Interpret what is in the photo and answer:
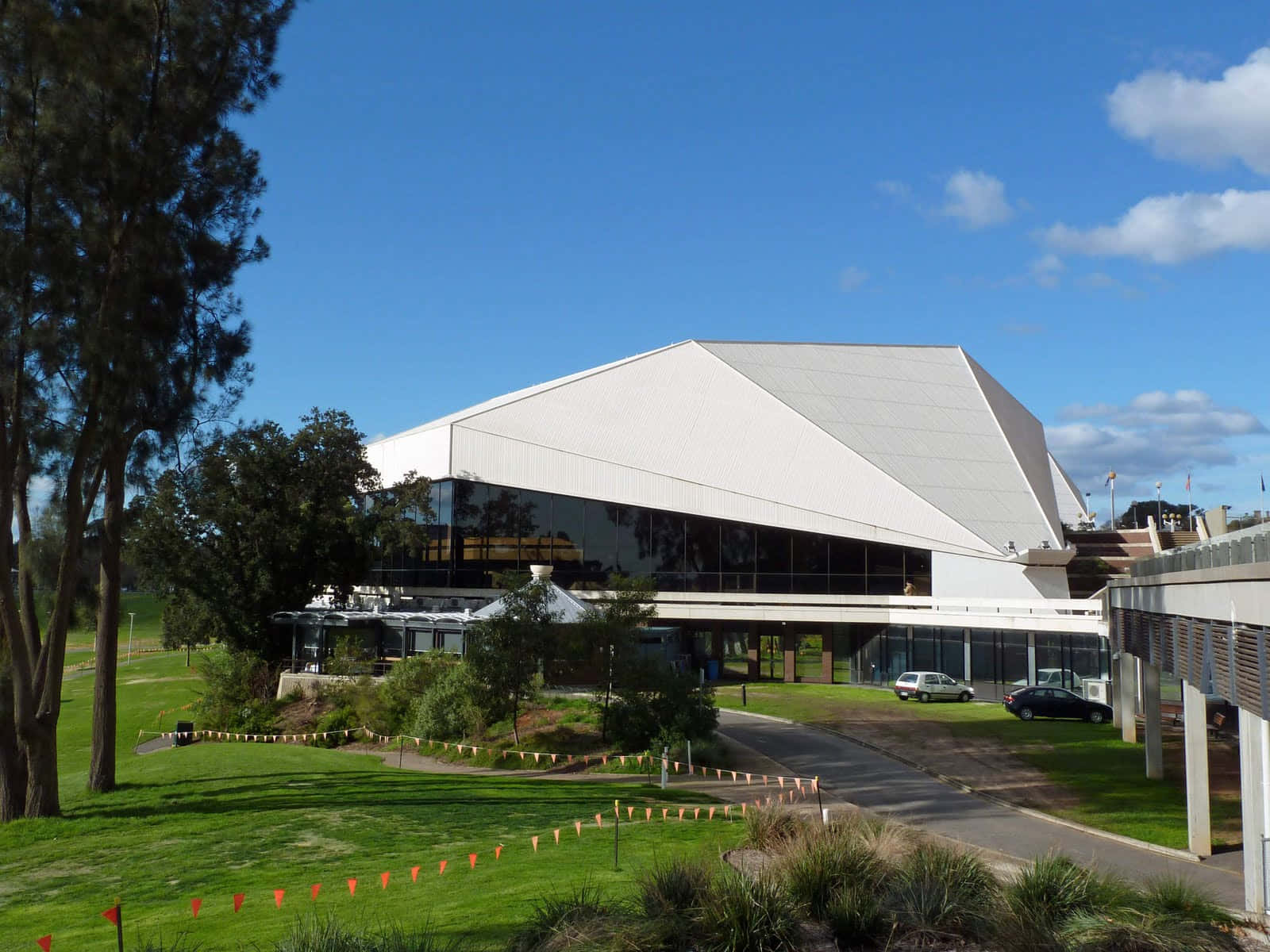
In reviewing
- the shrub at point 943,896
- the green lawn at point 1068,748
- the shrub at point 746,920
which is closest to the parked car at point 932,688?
the green lawn at point 1068,748

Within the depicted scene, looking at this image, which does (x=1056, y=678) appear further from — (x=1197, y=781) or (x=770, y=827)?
(x=770, y=827)

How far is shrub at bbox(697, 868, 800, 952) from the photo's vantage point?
9.48 meters

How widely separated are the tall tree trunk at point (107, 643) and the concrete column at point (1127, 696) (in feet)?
86.1

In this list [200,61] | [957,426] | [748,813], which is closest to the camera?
[748,813]

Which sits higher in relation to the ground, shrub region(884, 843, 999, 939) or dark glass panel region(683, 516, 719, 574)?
dark glass panel region(683, 516, 719, 574)

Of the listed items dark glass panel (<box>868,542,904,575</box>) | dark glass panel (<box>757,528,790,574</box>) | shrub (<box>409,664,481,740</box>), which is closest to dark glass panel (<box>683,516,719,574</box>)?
dark glass panel (<box>757,528,790,574</box>)

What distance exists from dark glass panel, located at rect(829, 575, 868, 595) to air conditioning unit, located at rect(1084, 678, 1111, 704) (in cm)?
1026

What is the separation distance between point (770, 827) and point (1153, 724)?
13.6 meters

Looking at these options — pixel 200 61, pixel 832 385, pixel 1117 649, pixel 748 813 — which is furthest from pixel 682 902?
pixel 832 385

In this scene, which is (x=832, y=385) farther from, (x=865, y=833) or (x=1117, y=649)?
(x=865, y=833)

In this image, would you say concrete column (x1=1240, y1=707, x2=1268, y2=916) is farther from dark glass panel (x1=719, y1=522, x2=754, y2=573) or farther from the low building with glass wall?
dark glass panel (x1=719, y1=522, x2=754, y2=573)

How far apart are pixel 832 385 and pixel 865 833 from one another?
127 feet

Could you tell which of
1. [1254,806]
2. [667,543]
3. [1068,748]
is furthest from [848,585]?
[1254,806]

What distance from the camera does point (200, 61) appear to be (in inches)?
854
